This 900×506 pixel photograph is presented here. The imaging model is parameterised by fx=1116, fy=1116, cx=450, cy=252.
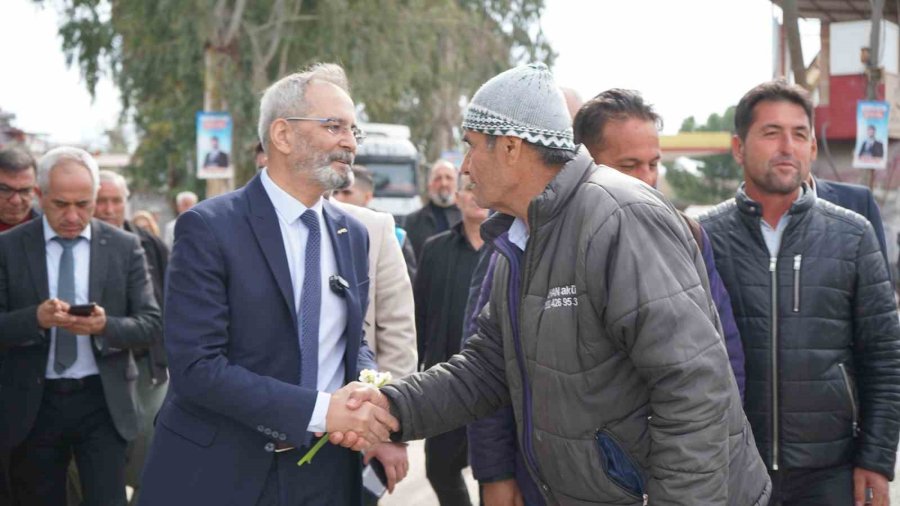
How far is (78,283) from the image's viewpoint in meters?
5.45

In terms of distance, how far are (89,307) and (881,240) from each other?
3.43 m

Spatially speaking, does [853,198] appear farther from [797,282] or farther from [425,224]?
[425,224]

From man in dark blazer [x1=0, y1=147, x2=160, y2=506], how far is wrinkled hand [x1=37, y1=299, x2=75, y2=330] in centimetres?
10

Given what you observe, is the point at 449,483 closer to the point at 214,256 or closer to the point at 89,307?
the point at 89,307

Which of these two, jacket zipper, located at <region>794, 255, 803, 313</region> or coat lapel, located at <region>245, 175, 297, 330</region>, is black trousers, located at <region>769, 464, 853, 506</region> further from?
coat lapel, located at <region>245, 175, 297, 330</region>

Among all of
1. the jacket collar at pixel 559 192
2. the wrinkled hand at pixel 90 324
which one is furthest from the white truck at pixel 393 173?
the jacket collar at pixel 559 192

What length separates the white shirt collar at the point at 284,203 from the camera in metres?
3.73

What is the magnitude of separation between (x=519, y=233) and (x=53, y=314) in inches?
99.6

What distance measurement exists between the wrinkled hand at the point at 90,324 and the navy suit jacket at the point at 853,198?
3.22 m

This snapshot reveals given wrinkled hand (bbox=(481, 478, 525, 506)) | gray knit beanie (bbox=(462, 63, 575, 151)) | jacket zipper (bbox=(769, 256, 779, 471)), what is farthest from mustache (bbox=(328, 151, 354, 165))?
jacket zipper (bbox=(769, 256, 779, 471))

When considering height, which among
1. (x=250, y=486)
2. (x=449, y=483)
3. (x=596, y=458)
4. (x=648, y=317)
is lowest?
(x=449, y=483)

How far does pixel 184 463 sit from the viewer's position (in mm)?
3520

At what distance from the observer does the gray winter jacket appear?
2840 mm

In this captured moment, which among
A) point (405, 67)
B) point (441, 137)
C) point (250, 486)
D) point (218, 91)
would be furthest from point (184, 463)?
point (441, 137)
